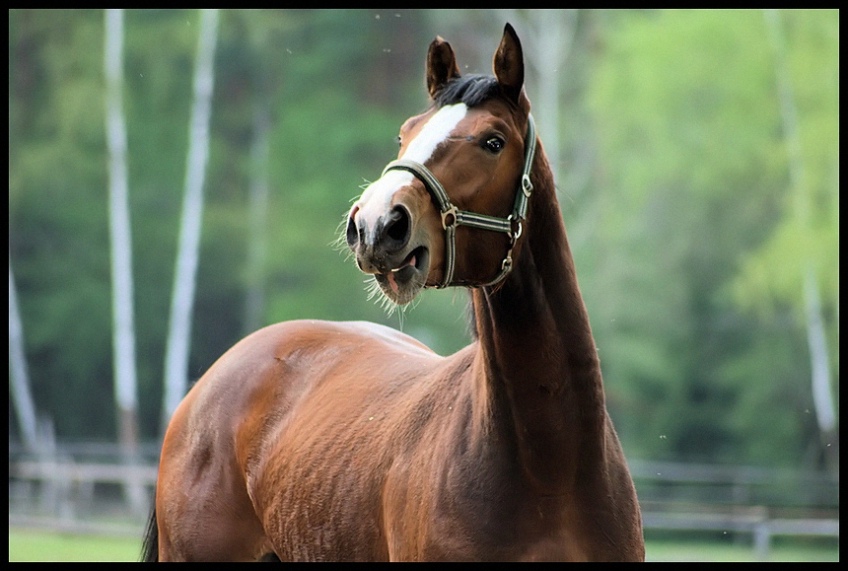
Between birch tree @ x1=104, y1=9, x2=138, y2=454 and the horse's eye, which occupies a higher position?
the horse's eye

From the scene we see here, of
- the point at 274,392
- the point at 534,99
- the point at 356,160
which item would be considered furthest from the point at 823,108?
the point at 274,392

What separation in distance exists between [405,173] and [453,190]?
0.55ft

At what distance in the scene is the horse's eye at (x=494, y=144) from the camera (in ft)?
12.1

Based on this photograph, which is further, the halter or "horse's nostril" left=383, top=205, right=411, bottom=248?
the halter

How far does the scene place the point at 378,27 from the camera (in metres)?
28.0

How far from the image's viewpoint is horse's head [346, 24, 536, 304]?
11.1 ft

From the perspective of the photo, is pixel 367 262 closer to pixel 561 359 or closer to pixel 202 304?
pixel 561 359

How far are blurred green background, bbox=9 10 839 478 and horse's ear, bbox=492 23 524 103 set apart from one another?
59.0 ft

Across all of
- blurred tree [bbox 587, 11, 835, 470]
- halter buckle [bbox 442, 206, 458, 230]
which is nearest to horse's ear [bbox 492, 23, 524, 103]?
halter buckle [bbox 442, 206, 458, 230]

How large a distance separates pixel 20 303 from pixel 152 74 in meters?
5.76

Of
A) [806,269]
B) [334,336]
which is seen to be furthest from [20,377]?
[334,336]

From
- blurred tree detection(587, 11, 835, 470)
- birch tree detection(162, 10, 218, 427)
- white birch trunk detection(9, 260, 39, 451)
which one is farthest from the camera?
white birch trunk detection(9, 260, 39, 451)

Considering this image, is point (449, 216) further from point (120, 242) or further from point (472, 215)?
point (120, 242)

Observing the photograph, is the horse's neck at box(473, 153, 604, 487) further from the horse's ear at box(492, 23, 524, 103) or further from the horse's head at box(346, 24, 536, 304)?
the horse's ear at box(492, 23, 524, 103)
